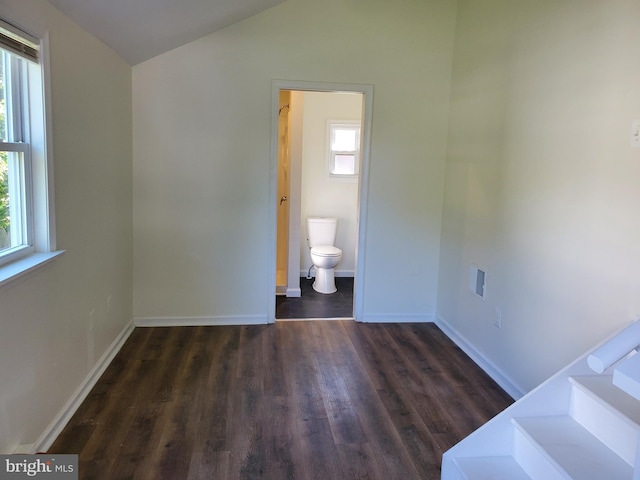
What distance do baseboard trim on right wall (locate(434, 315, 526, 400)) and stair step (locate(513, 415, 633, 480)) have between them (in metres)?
0.96

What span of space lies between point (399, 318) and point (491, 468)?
2382 millimetres

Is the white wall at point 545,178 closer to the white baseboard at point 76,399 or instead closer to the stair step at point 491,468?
the stair step at point 491,468

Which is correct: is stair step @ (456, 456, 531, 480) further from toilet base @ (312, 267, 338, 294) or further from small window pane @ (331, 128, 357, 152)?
small window pane @ (331, 128, 357, 152)

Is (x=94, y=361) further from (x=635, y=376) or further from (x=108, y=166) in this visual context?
(x=635, y=376)

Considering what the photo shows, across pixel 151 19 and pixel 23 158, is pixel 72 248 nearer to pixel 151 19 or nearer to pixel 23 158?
pixel 23 158

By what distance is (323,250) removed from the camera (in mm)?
5273

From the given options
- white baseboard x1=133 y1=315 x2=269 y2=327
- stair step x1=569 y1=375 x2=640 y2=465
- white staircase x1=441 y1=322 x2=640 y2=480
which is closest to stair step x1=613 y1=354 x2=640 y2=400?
white staircase x1=441 y1=322 x2=640 y2=480

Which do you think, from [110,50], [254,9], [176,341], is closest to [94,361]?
[176,341]

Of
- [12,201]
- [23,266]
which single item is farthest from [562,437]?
[12,201]

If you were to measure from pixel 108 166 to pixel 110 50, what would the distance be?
2.41ft

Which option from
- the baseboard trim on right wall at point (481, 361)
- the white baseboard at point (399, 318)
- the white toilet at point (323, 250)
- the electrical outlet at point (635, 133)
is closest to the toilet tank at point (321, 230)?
the white toilet at point (323, 250)

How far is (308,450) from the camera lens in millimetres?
2342

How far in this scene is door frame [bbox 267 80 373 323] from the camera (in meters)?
3.85

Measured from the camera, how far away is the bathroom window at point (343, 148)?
5.67 m
